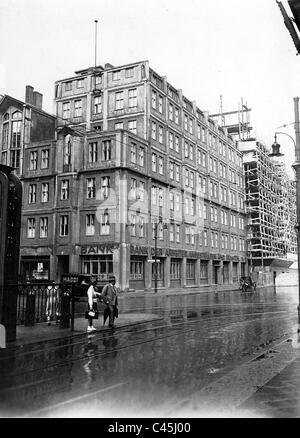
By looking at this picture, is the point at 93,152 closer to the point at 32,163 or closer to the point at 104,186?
the point at 104,186

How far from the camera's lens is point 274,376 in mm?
7055

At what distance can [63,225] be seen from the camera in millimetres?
43906

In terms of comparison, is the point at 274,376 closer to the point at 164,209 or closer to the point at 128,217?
the point at 128,217

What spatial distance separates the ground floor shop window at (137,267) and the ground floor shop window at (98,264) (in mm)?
2120

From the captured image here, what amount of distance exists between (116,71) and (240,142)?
32.3m

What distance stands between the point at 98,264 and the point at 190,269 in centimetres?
1517

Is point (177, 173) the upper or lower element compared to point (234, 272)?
upper

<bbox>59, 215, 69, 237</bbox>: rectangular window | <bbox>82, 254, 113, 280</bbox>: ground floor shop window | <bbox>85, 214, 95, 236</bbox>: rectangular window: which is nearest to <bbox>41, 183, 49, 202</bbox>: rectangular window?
<bbox>59, 215, 69, 237</bbox>: rectangular window

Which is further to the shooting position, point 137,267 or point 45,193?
point 45,193

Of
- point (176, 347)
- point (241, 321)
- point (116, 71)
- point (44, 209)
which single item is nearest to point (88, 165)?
point (44, 209)

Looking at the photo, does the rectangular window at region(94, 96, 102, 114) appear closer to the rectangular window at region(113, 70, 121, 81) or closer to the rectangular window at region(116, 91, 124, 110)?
the rectangular window at region(116, 91, 124, 110)

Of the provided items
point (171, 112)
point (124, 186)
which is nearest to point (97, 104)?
point (171, 112)

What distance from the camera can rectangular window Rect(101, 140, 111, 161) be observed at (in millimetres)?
42188

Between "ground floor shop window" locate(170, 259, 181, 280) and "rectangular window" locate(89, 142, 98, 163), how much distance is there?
47.4 ft
